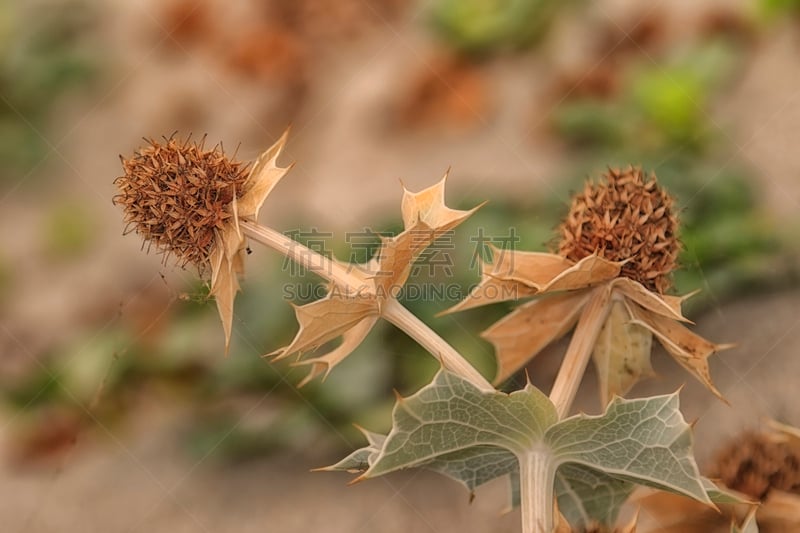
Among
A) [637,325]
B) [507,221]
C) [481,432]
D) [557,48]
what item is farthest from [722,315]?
[557,48]

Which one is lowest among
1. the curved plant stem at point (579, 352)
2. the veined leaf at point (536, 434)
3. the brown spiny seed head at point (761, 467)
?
the brown spiny seed head at point (761, 467)

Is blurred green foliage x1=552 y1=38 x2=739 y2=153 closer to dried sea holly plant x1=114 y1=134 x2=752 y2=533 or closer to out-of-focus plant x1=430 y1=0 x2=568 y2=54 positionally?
out-of-focus plant x1=430 y1=0 x2=568 y2=54

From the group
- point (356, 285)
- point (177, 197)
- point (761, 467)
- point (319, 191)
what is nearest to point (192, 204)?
point (177, 197)

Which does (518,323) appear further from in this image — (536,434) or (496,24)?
(496,24)

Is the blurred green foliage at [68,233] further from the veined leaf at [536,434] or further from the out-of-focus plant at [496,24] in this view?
the veined leaf at [536,434]

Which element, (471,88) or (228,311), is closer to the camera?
(228,311)

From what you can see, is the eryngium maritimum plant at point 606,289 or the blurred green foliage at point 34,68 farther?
the blurred green foliage at point 34,68

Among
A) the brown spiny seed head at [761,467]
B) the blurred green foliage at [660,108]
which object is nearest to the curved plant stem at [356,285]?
the brown spiny seed head at [761,467]

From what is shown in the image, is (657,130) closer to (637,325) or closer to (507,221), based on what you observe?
(507,221)
